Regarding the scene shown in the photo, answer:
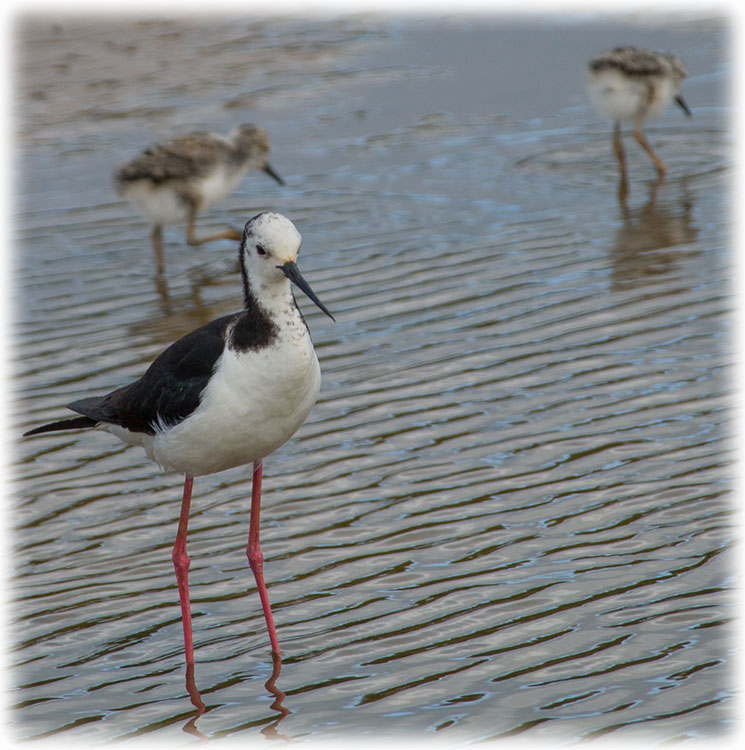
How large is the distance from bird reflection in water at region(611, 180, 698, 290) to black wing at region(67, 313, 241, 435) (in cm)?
366

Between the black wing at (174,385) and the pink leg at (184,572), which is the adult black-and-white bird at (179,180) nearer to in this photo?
the black wing at (174,385)

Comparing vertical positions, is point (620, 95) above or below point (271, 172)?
above

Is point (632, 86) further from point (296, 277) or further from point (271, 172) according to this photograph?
point (296, 277)

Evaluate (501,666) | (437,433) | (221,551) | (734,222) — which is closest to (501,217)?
(734,222)

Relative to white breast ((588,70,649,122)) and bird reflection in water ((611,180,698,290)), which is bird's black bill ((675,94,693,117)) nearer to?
white breast ((588,70,649,122))

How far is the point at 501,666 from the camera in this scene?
4535 millimetres

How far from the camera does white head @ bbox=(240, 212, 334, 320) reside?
188 inches

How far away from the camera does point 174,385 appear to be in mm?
5070

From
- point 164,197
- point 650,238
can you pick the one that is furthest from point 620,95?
point 164,197

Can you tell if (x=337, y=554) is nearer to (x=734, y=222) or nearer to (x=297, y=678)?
(x=297, y=678)

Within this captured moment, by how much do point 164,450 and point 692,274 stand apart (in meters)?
4.24

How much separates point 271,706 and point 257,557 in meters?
0.80

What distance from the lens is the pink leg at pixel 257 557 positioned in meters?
4.87

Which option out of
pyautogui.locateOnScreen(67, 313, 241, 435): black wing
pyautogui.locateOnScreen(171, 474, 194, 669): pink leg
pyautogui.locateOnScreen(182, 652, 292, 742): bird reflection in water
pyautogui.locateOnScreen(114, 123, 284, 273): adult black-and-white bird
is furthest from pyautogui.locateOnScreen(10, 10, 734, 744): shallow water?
pyautogui.locateOnScreen(67, 313, 241, 435): black wing
